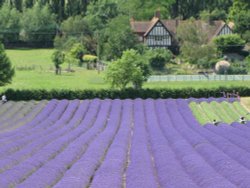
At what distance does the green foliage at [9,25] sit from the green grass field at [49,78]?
9.00 meters

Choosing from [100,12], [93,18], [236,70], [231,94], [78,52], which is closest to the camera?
[231,94]

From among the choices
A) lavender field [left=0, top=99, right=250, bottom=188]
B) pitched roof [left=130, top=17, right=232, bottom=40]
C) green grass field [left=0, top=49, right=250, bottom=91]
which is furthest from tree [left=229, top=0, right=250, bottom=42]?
lavender field [left=0, top=99, right=250, bottom=188]

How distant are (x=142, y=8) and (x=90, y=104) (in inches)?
3199

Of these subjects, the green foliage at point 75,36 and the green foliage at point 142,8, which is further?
the green foliage at point 142,8

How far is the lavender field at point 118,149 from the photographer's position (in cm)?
1516

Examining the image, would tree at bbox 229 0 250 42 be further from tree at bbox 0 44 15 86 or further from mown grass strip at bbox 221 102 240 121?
mown grass strip at bbox 221 102 240 121

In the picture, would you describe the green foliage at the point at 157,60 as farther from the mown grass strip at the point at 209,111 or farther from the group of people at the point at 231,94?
the mown grass strip at the point at 209,111

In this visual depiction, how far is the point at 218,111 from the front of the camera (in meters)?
38.2

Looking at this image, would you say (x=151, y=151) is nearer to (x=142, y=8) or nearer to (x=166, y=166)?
(x=166, y=166)

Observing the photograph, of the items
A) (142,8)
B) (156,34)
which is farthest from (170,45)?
(142,8)

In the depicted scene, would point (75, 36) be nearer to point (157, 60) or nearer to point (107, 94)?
point (157, 60)

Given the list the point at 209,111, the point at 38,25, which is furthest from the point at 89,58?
the point at 209,111

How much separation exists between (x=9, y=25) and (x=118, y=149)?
3692 inches

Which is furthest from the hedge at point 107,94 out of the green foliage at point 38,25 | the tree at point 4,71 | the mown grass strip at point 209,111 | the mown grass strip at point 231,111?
the green foliage at point 38,25
